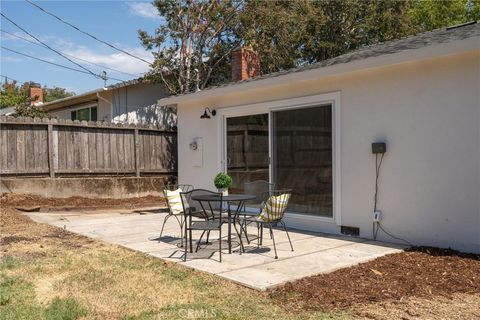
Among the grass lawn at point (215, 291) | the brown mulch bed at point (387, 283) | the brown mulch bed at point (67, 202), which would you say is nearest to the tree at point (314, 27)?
the brown mulch bed at point (67, 202)

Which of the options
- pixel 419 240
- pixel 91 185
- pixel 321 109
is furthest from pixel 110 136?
pixel 419 240

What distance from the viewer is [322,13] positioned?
59.4 feet

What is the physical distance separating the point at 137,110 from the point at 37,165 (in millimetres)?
6036

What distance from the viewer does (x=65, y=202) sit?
439 inches

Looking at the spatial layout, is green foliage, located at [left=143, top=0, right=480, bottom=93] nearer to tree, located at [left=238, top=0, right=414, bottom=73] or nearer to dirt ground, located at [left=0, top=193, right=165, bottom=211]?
tree, located at [left=238, top=0, right=414, bottom=73]

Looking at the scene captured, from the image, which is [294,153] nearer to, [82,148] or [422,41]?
[422,41]

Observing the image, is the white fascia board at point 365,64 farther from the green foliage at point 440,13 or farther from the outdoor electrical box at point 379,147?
the green foliage at point 440,13

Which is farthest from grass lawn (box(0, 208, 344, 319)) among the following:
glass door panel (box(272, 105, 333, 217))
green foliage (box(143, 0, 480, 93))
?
green foliage (box(143, 0, 480, 93))

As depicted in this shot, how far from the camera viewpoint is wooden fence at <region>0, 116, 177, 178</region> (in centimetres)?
1077

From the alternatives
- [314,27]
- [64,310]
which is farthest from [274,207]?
[314,27]

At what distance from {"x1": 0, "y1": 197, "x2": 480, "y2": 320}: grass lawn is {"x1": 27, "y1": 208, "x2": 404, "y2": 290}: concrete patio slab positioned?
20 cm

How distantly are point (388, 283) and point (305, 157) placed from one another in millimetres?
3457

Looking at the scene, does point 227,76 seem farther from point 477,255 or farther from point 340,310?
point 340,310

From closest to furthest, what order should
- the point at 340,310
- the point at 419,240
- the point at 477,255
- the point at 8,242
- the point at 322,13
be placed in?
the point at 340,310, the point at 477,255, the point at 419,240, the point at 8,242, the point at 322,13
